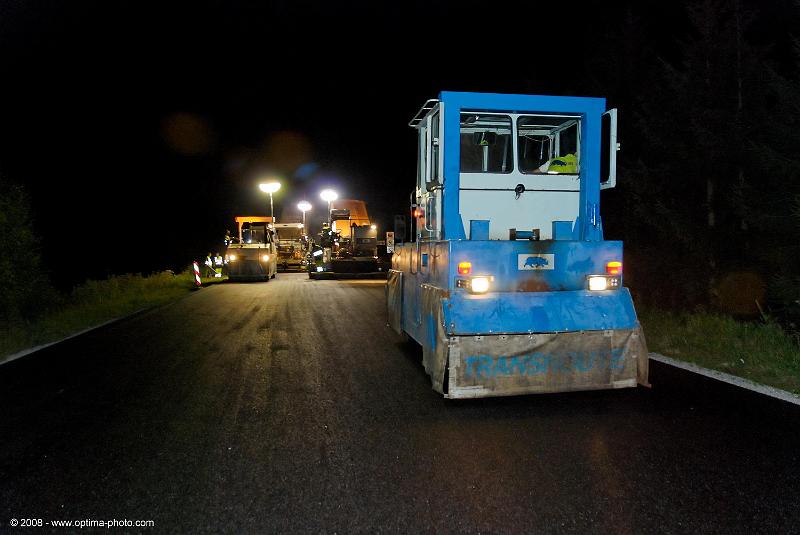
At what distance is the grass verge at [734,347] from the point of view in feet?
23.3

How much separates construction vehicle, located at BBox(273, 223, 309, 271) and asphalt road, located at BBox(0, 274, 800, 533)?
26.3m

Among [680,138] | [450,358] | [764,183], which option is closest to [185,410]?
[450,358]

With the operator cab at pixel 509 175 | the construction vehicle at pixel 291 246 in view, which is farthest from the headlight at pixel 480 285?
the construction vehicle at pixel 291 246

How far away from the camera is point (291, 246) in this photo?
34.8 meters

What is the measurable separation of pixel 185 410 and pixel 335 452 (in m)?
1.98

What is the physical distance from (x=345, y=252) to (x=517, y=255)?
72.6 feet

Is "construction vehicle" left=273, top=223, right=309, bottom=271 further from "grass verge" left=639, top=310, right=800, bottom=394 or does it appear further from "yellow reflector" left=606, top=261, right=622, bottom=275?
"yellow reflector" left=606, top=261, right=622, bottom=275

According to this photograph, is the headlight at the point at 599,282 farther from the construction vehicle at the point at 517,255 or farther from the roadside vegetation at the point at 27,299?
the roadside vegetation at the point at 27,299

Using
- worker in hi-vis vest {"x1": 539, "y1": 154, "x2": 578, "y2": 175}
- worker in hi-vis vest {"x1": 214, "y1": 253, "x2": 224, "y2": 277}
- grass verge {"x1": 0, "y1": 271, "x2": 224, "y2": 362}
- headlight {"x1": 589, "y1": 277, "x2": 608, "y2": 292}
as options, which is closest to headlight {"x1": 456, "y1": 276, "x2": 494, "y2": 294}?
headlight {"x1": 589, "y1": 277, "x2": 608, "y2": 292}

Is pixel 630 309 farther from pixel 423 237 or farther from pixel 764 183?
pixel 764 183

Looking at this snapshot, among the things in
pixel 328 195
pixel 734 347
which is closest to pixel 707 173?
pixel 734 347

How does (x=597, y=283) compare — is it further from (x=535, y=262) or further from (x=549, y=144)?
(x=549, y=144)

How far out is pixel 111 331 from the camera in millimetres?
11484

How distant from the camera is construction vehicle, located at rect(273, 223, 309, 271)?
34216 mm
